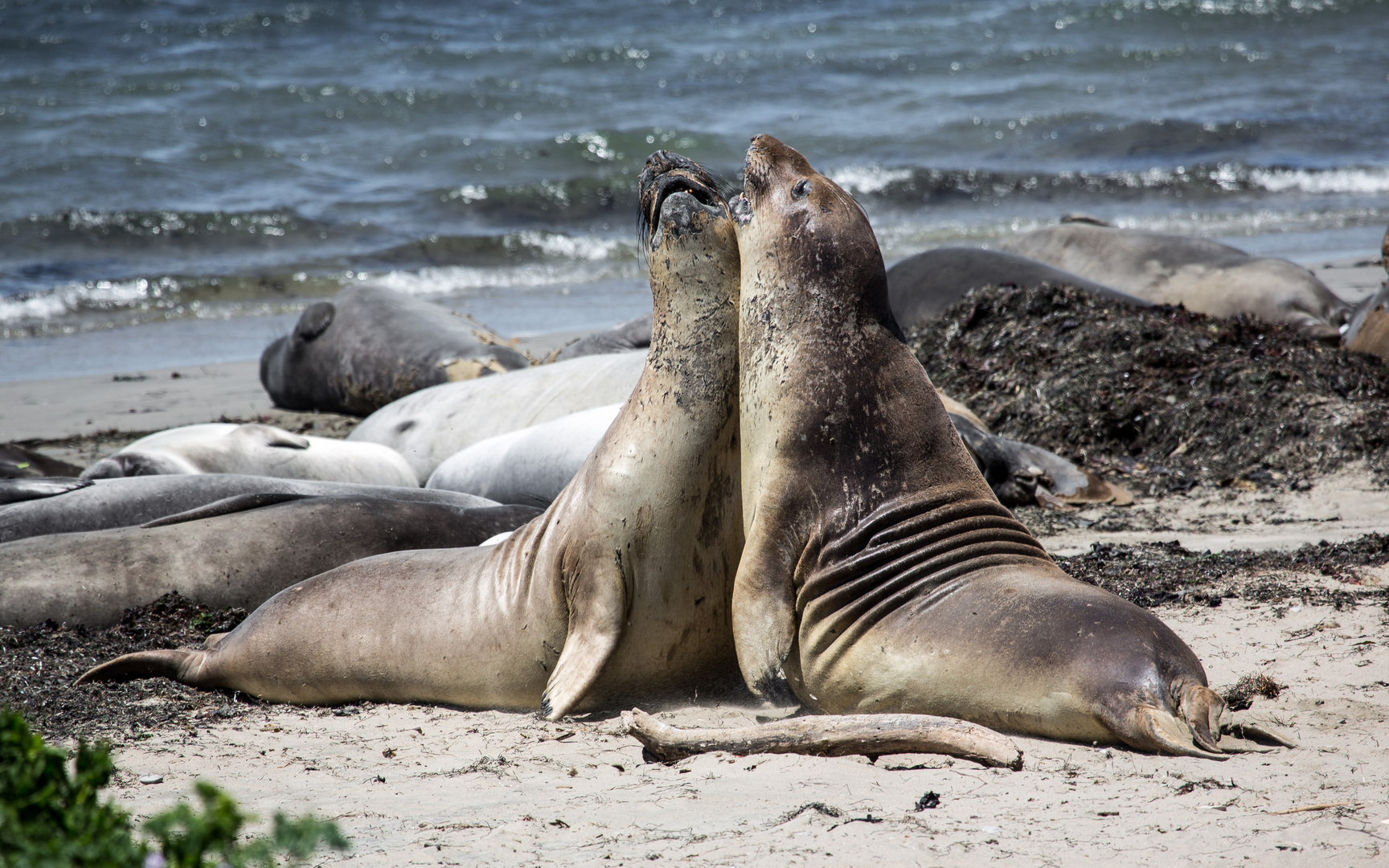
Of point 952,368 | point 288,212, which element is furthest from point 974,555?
point 288,212

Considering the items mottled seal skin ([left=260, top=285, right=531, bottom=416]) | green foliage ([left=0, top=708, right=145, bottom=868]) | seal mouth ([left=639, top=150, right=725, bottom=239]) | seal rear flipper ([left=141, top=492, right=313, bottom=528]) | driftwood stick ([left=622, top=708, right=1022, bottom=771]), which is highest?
seal mouth ([left=639, top=150, right=725, bottom=239])

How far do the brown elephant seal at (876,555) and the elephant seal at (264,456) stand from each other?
372cm

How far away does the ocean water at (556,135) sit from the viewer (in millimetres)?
14266

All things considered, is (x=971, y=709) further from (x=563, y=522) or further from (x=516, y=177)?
(x=516, y=177)

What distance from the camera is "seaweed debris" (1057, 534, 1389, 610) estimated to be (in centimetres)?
408

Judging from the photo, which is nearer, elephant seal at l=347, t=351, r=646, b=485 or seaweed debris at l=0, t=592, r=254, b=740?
seaweed debris at l=0, t=592, r=254, b=740

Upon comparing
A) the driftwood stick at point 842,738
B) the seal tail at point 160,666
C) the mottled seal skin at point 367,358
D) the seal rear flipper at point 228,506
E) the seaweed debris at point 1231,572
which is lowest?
the seaweed debris at point 1231,572

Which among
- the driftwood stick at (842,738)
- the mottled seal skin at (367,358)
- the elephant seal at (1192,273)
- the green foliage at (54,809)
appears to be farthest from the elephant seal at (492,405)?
the green foliage at (54,809)

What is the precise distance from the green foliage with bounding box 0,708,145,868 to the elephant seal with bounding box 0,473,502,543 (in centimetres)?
374

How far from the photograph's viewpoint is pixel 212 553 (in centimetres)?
484

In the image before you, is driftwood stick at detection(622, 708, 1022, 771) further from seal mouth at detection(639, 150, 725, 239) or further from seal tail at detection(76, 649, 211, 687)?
seal tail at detection(76, 649, 211, 687)

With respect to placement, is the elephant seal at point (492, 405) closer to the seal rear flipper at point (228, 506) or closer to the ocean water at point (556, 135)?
the seal rear flipper at point (228, 506)

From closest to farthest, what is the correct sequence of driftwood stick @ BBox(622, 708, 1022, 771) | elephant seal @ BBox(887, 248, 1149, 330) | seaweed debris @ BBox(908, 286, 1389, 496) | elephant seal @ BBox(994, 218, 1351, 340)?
driftwood stick @ BBox(622, 708, 1022, 771) → seaweed debris @ BBox(908, 286, 1389, 496) → elephant seal @ BBox(887, 248, 1149, 330) → elephant seal @ BBox(994, 218, 1351, 340)

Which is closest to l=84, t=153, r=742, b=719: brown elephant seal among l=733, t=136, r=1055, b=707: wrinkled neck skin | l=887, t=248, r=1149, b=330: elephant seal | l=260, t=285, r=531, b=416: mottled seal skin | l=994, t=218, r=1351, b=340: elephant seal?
l=733, t=136, r=1055, b=707: wrinkled neck skin
